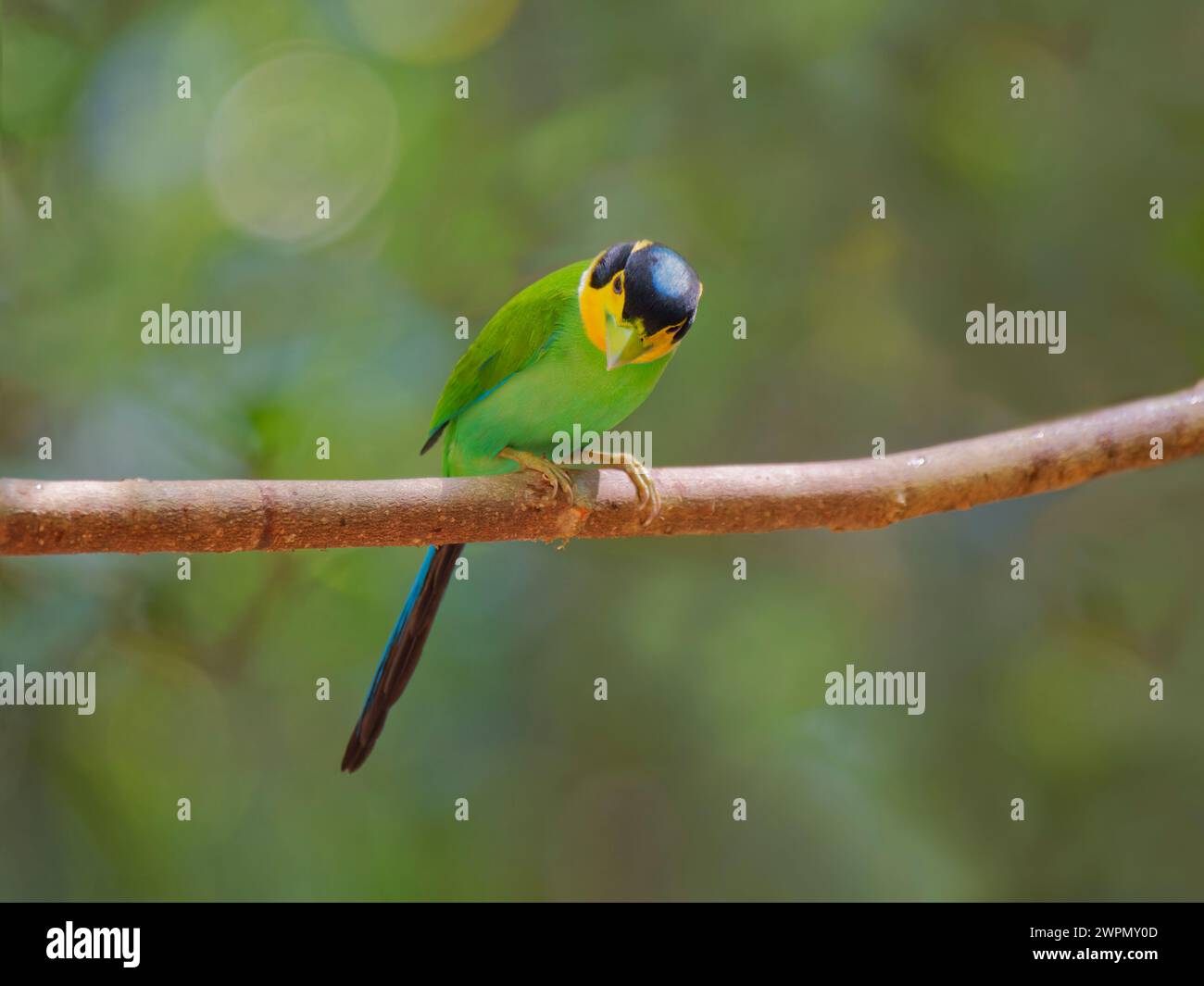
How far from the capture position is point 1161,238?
4.06 meters

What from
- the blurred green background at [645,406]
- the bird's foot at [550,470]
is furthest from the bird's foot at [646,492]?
the blurred green background at [645,406]

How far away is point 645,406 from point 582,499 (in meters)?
1.86

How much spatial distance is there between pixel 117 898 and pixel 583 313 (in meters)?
2.38

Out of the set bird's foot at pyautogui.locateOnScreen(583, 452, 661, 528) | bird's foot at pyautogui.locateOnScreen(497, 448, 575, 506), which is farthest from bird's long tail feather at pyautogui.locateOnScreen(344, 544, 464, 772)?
bird's foot at pyautogui.locateOnScreen(583, 452, 661, 528)

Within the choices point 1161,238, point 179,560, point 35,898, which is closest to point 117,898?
point 35,898

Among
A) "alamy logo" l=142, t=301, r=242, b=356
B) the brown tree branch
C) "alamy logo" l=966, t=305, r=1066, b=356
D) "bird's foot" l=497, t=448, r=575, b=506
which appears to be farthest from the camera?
"alamy logo" l=966, t=305, r=1066, b=356

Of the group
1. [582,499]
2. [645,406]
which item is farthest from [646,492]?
[645,406]

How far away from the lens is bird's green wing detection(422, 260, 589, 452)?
2.63 metres

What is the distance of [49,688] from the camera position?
3.61m

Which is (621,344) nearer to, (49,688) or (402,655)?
(402,655)

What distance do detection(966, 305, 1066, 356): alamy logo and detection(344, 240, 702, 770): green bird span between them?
1.93 m

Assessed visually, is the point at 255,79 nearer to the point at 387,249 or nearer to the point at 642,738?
the point at 387,249

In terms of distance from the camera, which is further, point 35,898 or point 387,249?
point 387,249
